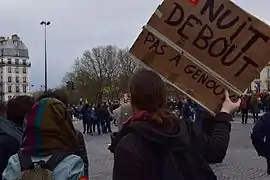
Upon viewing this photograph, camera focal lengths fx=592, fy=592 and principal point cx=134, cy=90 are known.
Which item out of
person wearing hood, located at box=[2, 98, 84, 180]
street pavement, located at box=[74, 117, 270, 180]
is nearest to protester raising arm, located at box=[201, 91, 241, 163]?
person wearing hood, located at box=[2, 98, 84, 180]

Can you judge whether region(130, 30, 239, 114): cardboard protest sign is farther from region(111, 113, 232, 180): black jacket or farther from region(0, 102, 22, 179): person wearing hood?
region(0, 102, 22, 179): person wearing hood

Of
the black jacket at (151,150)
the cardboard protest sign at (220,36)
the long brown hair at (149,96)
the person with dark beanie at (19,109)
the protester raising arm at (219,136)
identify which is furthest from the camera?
the person with dark beanie at (19,109)

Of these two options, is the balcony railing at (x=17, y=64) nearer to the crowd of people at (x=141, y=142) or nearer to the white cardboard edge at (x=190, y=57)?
the white cardboard edge at (x=190, y=57)

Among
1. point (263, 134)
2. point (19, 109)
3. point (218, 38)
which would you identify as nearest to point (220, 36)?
point (218, 38)

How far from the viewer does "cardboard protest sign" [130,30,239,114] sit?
3.75m

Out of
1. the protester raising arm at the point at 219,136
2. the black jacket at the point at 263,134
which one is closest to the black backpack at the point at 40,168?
the protester raising arm at the point at 219,136

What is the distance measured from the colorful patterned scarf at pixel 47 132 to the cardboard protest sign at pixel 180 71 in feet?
2.56

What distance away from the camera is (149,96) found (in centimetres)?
313

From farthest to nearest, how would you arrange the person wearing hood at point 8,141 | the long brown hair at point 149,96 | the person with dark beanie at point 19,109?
A: the person with dark beanie at point 19,109, the person wearing hood at point 8,141, the long brown hair at point 149,96

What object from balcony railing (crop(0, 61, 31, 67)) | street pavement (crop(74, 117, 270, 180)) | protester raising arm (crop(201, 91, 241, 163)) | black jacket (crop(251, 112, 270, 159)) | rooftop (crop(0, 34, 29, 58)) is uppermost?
rooftop (crop(0, 34, 29, 58))

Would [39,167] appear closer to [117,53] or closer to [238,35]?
[238,35]

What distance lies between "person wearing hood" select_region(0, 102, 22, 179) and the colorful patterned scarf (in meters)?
1.12

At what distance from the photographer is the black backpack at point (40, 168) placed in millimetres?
3268

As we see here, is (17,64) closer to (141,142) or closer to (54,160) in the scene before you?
(54,160)
